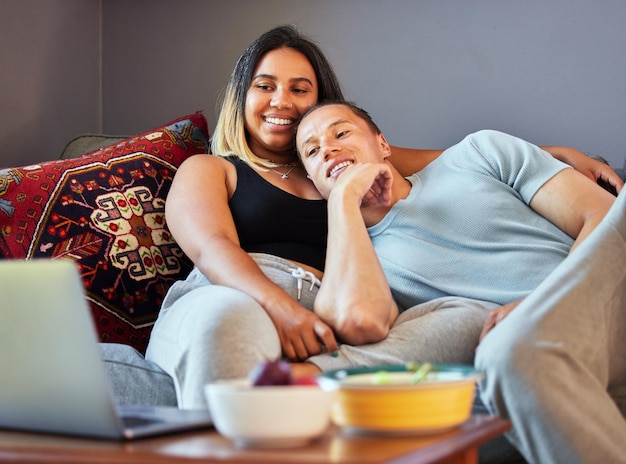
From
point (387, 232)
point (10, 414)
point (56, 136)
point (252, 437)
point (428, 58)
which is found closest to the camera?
point (252, 437)

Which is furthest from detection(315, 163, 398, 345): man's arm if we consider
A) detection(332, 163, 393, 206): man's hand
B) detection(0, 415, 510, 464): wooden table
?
detection(0, 415, 510, 464): wooden table

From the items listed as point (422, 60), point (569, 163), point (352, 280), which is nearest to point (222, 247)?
point (352, 280)

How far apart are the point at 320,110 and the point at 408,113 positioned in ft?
2.07

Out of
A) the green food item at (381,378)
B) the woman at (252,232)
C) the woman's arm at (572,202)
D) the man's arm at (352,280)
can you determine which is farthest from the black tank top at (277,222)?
the green food item at (381,378)

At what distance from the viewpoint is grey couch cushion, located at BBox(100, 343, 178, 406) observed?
1.51 meters

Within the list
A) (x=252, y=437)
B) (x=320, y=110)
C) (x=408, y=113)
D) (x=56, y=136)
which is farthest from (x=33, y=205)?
(x=252, y=437)

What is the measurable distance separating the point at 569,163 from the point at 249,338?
901 millimetres

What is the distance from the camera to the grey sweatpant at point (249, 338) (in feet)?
4.24

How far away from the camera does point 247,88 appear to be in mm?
2045

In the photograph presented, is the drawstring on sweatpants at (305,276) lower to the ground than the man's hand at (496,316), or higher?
lower

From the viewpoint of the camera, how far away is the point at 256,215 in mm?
1839

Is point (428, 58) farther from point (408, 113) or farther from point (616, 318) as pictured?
point (616, 318)

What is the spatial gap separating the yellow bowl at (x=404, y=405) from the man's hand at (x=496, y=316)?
576mm

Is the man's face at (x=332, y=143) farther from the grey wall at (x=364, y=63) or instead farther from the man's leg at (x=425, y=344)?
the grey wall at (x=364, y=63)
